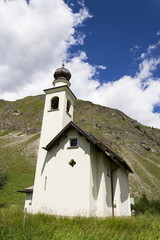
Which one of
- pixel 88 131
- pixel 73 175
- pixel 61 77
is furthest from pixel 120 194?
pixel 88 131

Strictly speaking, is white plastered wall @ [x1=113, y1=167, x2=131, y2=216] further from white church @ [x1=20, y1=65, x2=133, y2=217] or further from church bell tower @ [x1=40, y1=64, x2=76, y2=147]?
church bell tower @ [x1=40, y1=64, x2=76, y2=147]

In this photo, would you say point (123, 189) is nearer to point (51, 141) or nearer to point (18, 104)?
point (51, 141)

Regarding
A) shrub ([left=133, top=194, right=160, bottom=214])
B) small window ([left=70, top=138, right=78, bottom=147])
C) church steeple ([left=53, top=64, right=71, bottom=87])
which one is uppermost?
church steeple ([left=53, top=64, right=71, bottom=87])

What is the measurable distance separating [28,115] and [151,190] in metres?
118

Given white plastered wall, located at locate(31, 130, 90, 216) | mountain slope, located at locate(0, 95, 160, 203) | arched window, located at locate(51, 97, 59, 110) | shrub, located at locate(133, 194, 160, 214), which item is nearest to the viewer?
white plastered wall, located at locate(31, 130, 90, 216)

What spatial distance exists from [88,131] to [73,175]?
8509cm

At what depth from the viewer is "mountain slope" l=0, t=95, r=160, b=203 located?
53250 mm

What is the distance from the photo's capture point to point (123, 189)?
18469 millimetres

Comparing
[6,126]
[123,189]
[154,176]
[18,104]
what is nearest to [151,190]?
[154,176]

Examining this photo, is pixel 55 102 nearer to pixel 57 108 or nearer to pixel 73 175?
pixel 57 108

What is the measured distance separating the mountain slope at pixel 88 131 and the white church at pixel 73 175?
1698cm

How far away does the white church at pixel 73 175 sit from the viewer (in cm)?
1365

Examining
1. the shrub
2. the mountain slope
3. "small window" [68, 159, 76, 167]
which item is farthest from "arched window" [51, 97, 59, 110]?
the shrub

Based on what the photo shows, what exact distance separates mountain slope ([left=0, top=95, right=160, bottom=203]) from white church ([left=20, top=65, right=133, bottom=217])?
55.7 feet
